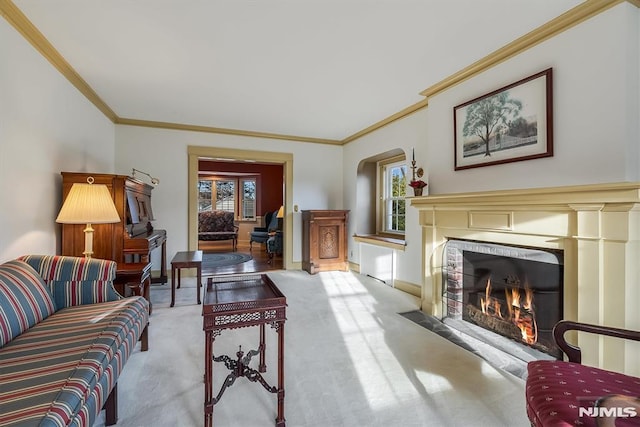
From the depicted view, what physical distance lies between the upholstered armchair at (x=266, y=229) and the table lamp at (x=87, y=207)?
4.65 metres

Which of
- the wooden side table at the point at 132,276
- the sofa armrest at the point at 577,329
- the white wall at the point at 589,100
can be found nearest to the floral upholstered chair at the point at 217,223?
the wooden side table at the point at 132,276

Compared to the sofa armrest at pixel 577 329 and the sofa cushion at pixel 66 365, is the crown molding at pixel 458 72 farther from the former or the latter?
the sofa cushion at pixel 66 365

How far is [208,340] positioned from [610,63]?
2858 mm

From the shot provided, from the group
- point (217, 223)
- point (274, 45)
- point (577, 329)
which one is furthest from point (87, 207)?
point (217, 223)

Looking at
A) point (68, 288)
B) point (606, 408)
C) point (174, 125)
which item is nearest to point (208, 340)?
point (68, 288)

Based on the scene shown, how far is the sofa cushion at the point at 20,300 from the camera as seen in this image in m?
1.56

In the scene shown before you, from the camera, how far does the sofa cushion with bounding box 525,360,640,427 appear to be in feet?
3.40

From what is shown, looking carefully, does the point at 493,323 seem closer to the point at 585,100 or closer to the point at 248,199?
the point at 585,100

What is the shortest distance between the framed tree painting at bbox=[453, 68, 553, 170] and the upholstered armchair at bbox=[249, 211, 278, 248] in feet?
16.5

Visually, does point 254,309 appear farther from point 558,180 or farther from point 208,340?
point 558,180

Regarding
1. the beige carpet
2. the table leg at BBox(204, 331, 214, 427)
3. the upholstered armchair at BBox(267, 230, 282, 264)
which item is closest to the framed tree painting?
the beige carpet

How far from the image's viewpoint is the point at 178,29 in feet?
7.53

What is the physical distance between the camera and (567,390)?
115 cm

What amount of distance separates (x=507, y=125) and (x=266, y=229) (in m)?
6.64
